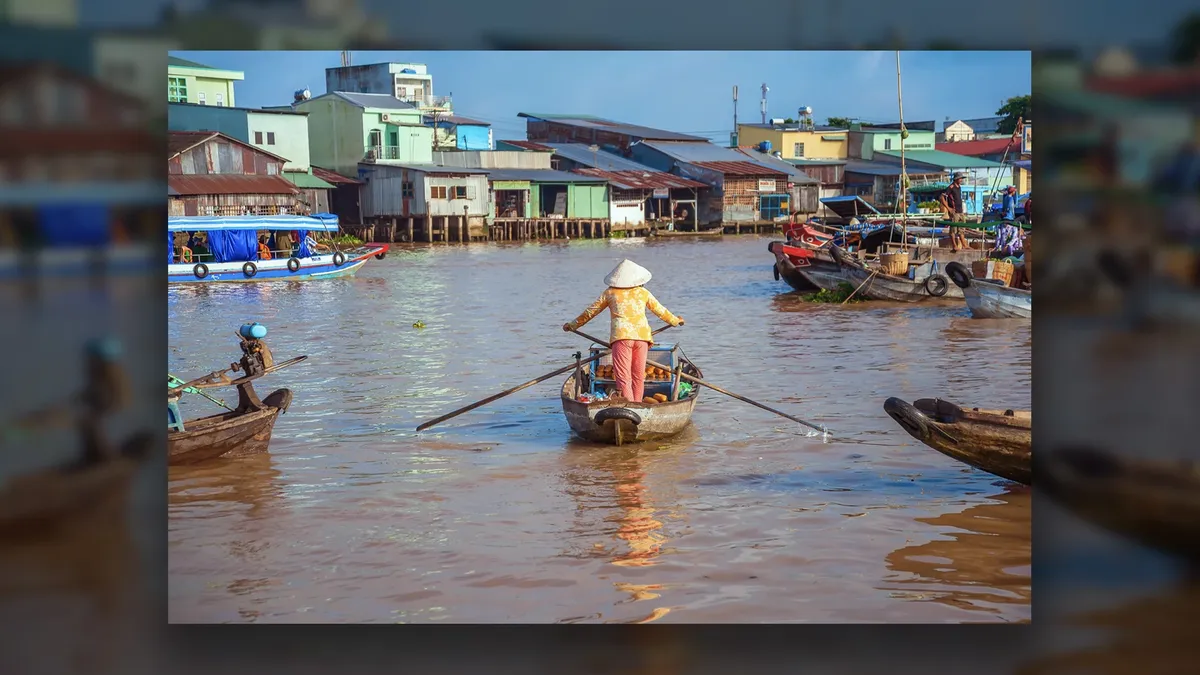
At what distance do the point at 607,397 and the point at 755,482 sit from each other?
1.26 m

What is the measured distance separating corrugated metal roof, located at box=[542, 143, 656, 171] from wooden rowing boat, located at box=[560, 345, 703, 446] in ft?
93.8

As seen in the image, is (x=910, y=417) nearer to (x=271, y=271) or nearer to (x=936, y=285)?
(x=936, y=285)

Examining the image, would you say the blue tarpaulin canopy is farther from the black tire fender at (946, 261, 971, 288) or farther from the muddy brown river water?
the black tire fender at (946, 261, 971, 288)

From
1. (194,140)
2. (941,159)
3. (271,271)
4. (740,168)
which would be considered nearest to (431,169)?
(194,140)

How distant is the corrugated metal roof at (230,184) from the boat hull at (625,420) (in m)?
18.9

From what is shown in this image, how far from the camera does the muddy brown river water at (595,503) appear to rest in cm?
450

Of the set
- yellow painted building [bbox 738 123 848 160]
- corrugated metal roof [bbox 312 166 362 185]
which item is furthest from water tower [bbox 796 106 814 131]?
Result: corrugated metal roof [bbox 312 166 362 185]

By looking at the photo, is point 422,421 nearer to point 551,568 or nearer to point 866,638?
point 551,568

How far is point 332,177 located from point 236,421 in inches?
961

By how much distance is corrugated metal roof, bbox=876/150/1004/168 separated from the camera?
3981 centimetres

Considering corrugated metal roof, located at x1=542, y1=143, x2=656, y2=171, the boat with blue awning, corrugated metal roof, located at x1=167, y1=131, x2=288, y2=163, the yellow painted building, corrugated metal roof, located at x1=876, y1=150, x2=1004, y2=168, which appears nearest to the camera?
the boat with blue awning

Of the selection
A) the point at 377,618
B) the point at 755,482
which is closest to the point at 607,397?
the point at 755,482

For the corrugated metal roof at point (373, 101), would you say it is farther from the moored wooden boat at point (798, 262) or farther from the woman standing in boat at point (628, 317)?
the woman standing in boat at point (628, 317)
